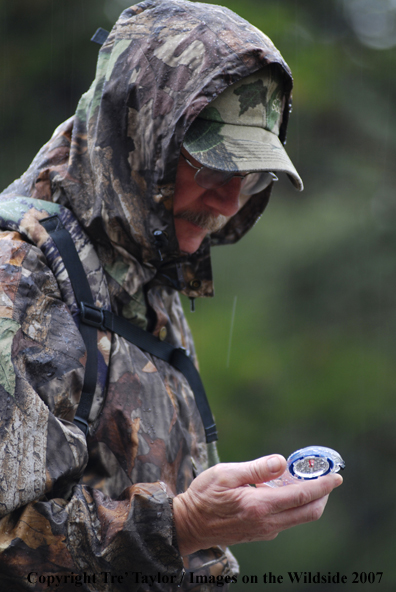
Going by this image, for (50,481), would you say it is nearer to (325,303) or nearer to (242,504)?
(242,504)

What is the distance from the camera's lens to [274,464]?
1.32 meters

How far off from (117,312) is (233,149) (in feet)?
2.05

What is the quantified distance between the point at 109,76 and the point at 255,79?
464mm

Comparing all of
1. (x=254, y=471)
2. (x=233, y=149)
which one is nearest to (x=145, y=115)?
(x=233, y=149)

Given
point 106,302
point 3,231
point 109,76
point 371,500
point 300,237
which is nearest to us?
point 3,231

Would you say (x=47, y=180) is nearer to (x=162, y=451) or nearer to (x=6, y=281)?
(x=6, y=281)

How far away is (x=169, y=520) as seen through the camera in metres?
1.36

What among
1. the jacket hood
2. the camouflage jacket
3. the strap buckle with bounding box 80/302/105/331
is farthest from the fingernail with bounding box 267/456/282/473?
the jacket hood

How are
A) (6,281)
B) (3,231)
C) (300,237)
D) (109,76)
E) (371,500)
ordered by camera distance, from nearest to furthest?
1. (6,281)
2. (3,231)
3. (109,76)
4. (300,237)
5. (371,500)

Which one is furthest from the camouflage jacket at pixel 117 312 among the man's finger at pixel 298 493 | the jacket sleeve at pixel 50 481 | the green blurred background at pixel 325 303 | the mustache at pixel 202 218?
the green blurred background at pixel 325 303

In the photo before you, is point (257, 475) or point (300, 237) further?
point (300, 237)

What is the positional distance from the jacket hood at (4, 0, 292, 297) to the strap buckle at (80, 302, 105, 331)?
20 cm

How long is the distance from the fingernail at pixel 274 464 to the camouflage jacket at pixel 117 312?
27 centimetres

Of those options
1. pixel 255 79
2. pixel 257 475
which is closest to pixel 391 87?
pixel 255 79
